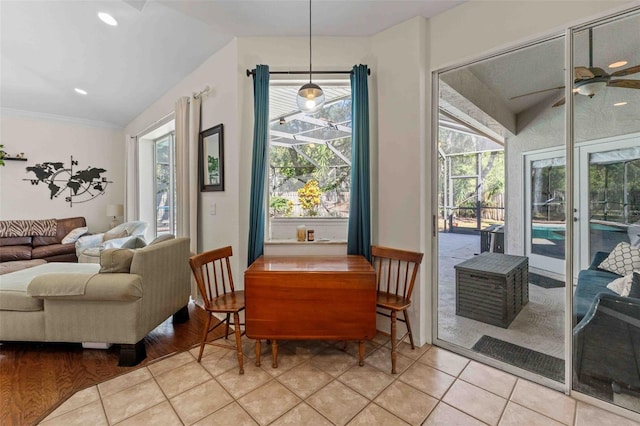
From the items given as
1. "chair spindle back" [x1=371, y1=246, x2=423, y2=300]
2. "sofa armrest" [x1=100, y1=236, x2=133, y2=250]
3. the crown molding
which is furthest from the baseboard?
the crown molding

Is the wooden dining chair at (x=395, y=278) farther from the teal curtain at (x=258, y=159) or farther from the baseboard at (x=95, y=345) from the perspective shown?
the baseboard at (x=95, y=345)

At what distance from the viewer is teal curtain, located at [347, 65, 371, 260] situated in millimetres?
2316

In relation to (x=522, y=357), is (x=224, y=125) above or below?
above

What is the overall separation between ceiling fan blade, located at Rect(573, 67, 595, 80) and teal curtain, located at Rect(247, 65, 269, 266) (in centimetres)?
212

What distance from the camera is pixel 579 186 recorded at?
166cm

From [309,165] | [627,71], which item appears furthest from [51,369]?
[627,71]

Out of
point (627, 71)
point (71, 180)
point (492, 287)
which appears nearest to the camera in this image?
point (627, 71)

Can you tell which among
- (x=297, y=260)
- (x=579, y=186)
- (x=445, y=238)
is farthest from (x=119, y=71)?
(x=579, y=186)

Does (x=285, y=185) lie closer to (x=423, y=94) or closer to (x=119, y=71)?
(x=423, y=94)

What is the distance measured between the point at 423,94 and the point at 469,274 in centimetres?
147

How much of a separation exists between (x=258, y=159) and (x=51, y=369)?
209 centimetres

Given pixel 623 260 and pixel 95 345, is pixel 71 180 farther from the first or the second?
pixel 623 260

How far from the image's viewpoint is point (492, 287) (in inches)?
83.0

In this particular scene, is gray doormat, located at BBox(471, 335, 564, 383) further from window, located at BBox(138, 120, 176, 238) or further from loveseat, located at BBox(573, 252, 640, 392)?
window, located at BBox(138, 120, 176, 238)
